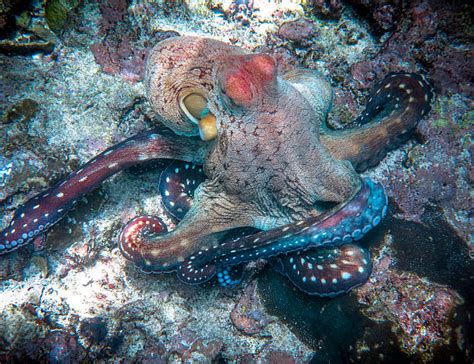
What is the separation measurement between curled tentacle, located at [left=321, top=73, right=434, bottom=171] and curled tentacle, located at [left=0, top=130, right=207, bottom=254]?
5.74 ft

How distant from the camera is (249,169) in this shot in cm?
327

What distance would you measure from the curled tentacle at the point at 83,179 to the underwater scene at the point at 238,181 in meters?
0.02

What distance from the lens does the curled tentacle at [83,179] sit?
383 centimetres

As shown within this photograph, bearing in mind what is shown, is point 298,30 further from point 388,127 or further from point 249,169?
point 249,169

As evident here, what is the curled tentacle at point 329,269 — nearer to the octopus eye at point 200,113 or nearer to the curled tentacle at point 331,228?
the curled tentacle at point 331,228

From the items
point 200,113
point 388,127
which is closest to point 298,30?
point 388,127

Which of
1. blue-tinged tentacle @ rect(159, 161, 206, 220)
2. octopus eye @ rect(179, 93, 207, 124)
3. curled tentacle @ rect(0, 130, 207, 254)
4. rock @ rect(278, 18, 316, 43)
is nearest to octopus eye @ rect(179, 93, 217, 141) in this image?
octopus eye @ rect(179, 93, 207, 124)

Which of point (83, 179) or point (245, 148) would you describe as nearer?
point (245, 148)

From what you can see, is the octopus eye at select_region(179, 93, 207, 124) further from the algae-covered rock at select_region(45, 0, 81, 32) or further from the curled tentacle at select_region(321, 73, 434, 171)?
the algae-covered rock at select_region(45, 0, 81, 32)

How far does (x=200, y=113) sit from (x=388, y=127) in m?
2.29

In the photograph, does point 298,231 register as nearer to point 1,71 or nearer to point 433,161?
point 433,161

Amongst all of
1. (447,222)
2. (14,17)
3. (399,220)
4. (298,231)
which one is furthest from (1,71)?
(447,222)

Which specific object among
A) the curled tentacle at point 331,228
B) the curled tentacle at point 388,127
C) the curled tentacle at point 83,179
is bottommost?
the curled tentacle at point 83,179

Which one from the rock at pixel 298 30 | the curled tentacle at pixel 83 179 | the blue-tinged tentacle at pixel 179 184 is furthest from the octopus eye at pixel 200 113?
the rock at pixel 298 30
